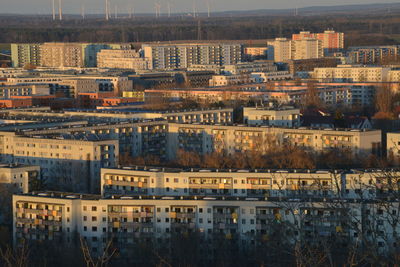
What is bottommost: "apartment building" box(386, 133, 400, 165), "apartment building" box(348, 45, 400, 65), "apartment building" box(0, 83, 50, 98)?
"apartment building" box(386, 133, 400, 165)

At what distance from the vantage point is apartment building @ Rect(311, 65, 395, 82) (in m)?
18.0

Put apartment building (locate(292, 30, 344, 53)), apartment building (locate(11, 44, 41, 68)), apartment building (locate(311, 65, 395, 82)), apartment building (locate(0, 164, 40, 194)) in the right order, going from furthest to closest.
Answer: apartment building (locate(292, 30, 344, 53)), apartment building (locate(11, 44, 41, 68)), apartment building (locate(311, 65, 395, 82)), apartment building (locate(0, 164, 40, 194))

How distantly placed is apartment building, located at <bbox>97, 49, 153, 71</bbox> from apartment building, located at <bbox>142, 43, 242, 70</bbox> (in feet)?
0.77

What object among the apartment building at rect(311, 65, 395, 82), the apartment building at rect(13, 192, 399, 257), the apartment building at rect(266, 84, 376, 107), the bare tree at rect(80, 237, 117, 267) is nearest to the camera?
the bare tree at rect(80, 237, 117, 267)

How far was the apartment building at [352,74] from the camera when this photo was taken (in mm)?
17984

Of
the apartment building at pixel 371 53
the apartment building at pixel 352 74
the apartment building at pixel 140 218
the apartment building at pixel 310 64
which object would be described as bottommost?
the apartment building at pixel 140 218

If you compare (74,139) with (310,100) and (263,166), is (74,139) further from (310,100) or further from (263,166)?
(310,100)

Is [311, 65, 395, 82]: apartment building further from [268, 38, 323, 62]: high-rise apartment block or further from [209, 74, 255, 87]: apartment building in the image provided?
[268, 38, 323, 62]: high-rise apartment block

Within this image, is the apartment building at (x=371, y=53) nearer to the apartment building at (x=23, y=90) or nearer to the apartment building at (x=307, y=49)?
the apartment building at (x=307, y=49)

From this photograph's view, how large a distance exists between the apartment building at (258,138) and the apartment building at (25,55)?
1453cm

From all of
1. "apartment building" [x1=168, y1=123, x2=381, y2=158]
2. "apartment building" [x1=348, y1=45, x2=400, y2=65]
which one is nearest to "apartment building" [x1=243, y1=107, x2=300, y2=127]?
"apartment building" [x1=168, y1=123, x2=381, y2=158]

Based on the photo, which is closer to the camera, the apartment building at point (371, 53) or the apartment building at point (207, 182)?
the apartment building at point (207, 182)

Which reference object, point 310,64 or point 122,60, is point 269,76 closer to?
point 310,64

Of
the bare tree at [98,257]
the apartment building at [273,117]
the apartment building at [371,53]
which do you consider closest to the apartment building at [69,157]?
the bare tree at [98,257]
